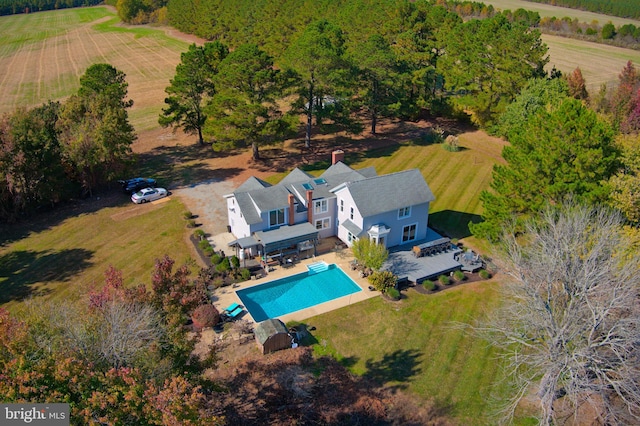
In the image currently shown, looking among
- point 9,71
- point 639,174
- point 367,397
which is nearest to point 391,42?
point 639,174

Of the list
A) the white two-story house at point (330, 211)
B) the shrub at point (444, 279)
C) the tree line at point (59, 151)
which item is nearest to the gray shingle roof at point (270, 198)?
the white two-story house at point (330, 211)

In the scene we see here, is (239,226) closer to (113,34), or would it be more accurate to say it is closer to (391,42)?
(391,42)

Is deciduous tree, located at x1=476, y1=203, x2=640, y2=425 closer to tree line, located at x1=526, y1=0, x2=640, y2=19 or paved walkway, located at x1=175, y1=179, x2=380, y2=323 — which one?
paved walkway, located at x1=175, y1=179, x2=380, y2=323

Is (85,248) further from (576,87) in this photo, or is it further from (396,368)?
(576,87)

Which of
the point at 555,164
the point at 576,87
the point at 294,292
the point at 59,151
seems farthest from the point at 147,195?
the point at 576,87

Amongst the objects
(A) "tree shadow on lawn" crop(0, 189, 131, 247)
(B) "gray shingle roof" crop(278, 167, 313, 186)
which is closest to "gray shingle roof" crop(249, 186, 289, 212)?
(B) "gray shingle roof" crop(278, 167, 313, 186)
